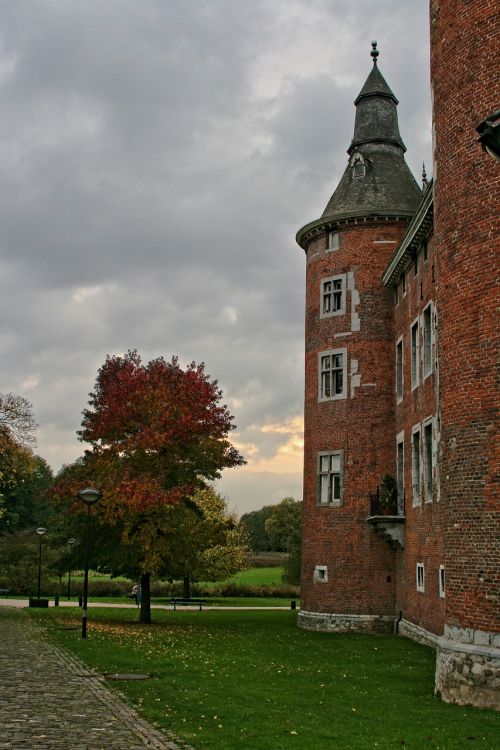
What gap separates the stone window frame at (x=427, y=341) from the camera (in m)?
23.2

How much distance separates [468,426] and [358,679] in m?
5.49

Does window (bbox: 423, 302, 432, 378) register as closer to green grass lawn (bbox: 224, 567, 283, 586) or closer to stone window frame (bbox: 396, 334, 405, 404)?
stone window frame (bbox: 396, 334, 405, 404)

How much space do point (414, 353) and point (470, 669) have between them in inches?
527

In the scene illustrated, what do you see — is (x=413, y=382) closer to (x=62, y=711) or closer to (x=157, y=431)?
(x=157, y=431)

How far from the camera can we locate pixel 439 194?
54.0 feet

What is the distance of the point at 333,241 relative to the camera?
99.1 feet

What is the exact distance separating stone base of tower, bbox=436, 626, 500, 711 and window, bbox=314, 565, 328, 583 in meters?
13.8

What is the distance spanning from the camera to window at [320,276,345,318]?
29.7 m

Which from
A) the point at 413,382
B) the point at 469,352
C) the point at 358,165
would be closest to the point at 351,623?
the point at 413,382

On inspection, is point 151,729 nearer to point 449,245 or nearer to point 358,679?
point 358,679

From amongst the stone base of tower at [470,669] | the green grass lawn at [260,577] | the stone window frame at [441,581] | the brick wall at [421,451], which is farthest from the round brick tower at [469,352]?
the green grass lawn at [260,577]

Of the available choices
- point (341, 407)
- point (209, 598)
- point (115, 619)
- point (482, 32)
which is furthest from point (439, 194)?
point (209, 598)

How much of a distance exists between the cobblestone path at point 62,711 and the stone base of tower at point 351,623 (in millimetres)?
11705

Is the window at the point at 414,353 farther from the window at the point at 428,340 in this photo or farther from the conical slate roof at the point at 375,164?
the conical slate roof at the point at 375,164
